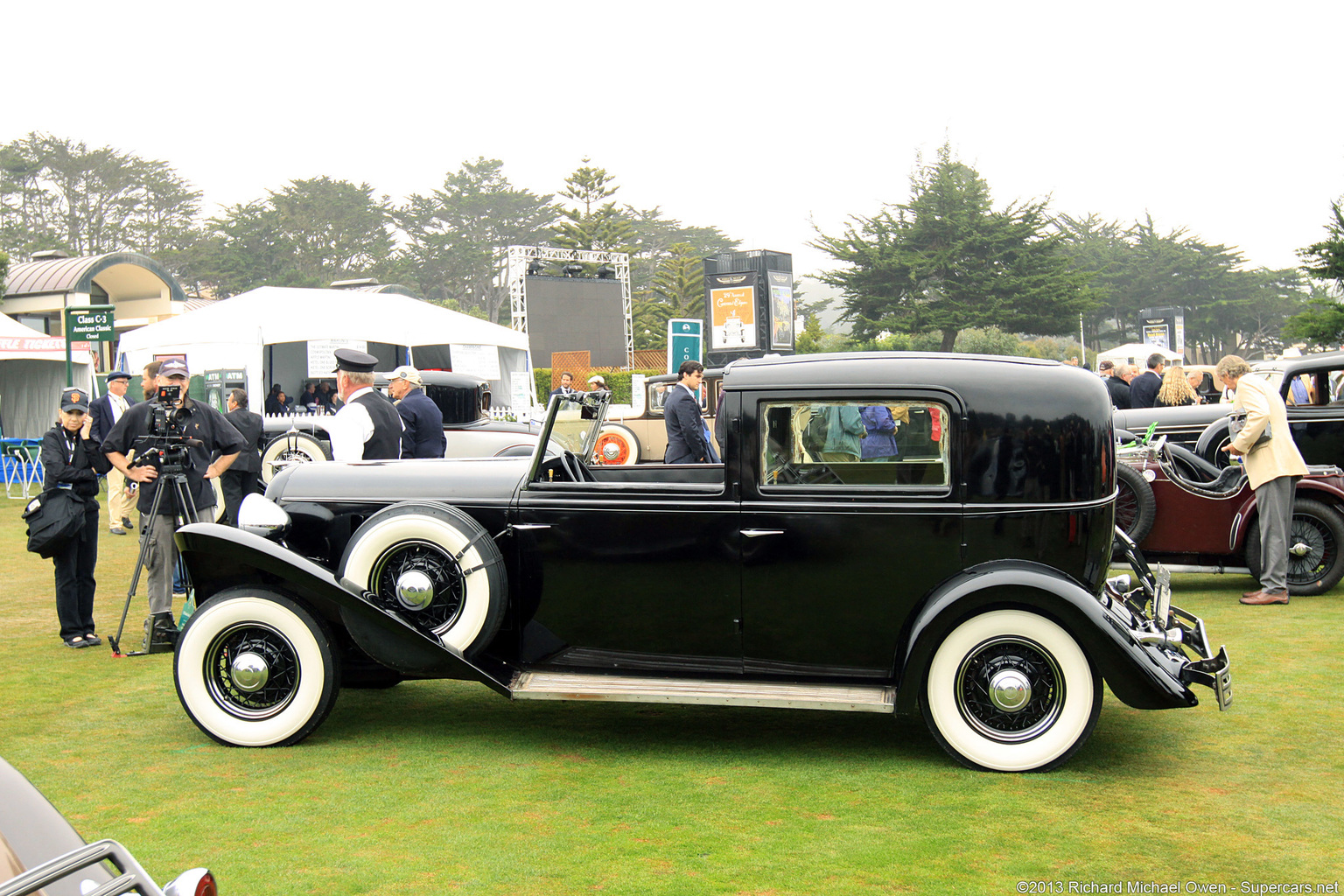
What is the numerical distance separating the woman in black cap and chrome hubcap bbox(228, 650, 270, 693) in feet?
8.52

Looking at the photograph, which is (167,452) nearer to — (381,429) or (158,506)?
(158,506)

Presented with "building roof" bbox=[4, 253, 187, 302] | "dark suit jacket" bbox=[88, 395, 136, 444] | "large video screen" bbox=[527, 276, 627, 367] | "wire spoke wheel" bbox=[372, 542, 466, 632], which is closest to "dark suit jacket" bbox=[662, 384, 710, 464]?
"wire spoke wheel" bbox=[372, 542, 466, 632]

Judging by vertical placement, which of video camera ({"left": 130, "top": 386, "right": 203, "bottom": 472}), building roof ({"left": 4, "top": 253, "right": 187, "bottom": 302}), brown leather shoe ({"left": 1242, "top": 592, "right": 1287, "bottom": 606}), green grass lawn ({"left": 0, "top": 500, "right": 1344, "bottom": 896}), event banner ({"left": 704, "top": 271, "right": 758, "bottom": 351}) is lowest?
green grass lawn ({"left": 0, "top": 500, "right": 1344, "bottom": 896})

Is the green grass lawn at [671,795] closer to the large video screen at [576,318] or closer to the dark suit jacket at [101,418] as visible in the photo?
the dark suit jacket at [101,418]

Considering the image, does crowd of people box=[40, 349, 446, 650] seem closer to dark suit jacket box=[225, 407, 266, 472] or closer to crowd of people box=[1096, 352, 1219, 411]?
dark suit jacket box=[225, 407, 266, 472]

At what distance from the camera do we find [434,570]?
4.54 metres

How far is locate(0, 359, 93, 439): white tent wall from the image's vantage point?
19.4 m

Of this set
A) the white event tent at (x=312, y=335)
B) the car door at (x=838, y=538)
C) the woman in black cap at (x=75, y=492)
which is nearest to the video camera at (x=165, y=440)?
the woman in black cap at (x=75, y=492)

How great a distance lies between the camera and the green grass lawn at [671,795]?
10.6ft

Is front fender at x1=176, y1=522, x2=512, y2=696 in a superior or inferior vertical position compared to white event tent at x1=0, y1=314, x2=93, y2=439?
inferior

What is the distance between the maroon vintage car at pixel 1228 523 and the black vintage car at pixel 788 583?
3.15m

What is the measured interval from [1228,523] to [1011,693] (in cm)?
452

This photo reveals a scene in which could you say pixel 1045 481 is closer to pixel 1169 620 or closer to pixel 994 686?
pixel 994 686

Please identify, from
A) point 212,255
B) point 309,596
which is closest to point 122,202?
point 212,255
